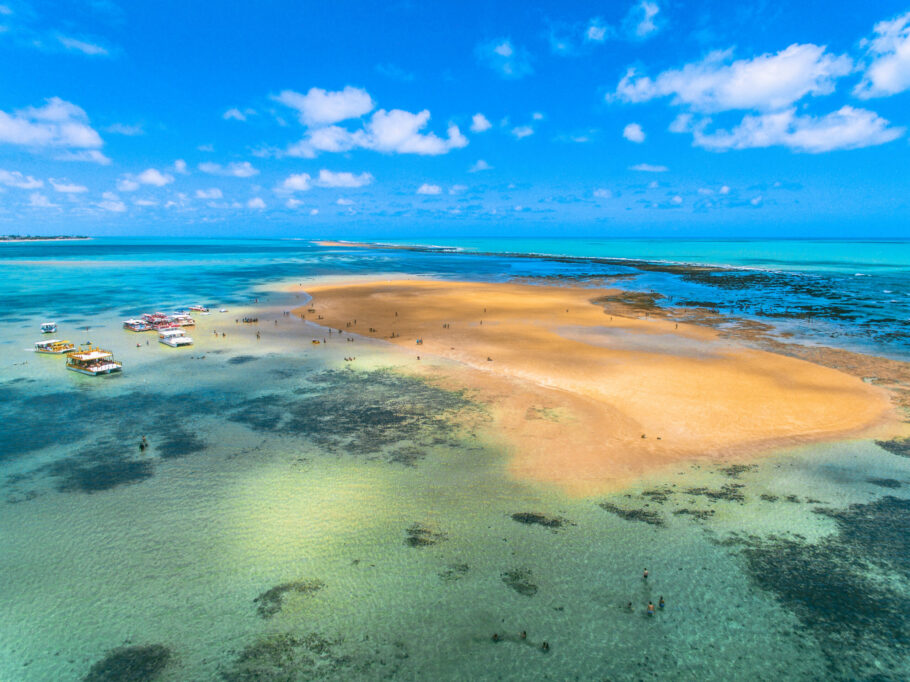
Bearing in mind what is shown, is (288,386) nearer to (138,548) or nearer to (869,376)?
(138,548)

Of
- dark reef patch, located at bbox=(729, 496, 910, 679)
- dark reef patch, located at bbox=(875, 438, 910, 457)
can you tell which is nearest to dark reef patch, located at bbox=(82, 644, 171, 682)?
dark reef patch, located at bbox=(729, 496, 910, 679)

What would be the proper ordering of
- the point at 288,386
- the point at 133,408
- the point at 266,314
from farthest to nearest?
1. the point at 266,314
2. the point at 288,386
3. the point at 133,408

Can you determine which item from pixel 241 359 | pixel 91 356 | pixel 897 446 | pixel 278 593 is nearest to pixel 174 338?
pixel 91 356

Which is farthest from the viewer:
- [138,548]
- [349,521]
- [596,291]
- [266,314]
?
[596,291]

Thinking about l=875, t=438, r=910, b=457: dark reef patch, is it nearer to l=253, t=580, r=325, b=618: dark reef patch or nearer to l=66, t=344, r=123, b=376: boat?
l=253, t=580, r=325, b=618: dark reef patch

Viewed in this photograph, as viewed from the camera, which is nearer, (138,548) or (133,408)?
(138,548)

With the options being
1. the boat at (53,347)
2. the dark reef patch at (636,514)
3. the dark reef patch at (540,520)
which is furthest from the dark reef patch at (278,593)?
the boat at (53,347)

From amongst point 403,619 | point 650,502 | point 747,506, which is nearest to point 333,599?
point 403,619

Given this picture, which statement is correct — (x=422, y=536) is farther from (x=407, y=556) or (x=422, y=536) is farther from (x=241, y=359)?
(x=241, y=359)
